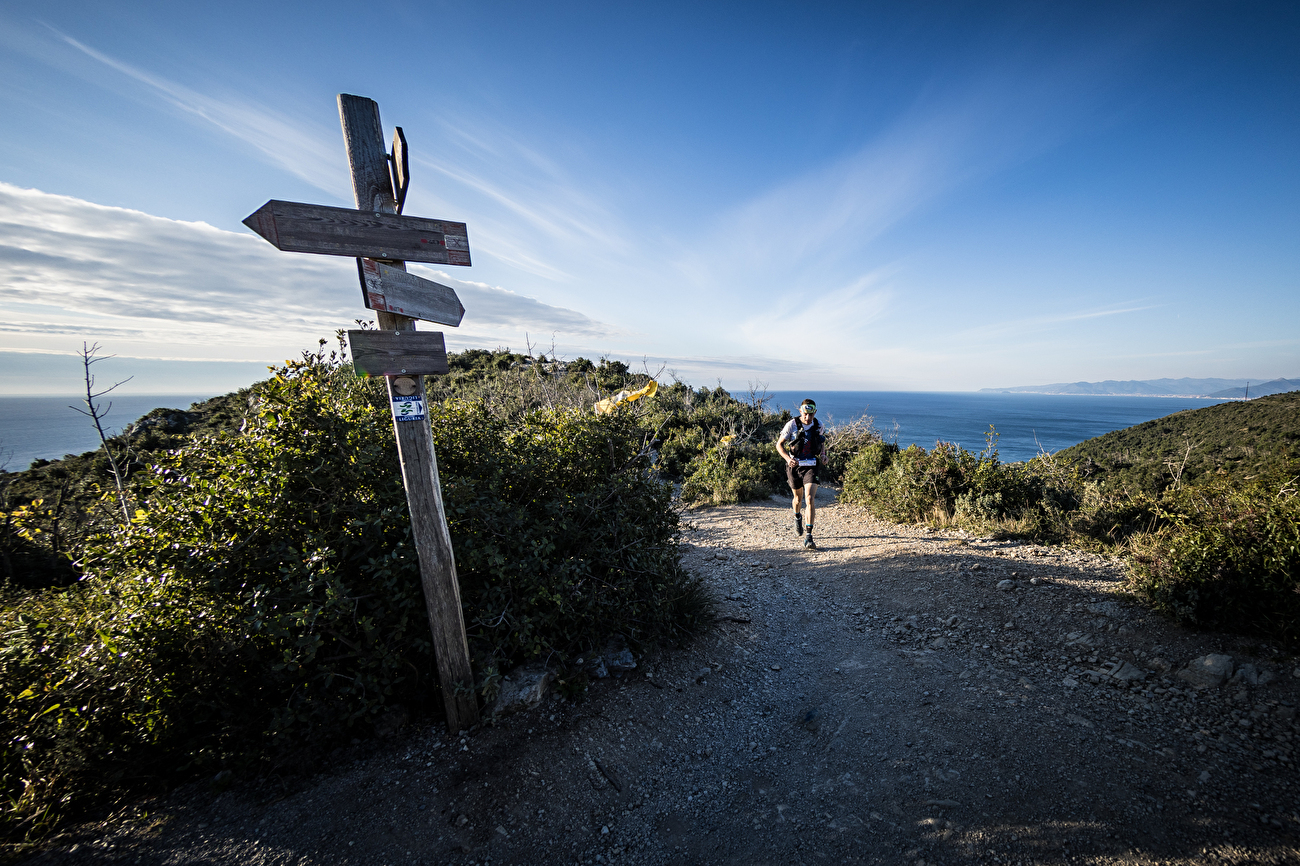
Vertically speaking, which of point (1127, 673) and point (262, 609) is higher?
point (262, 609)

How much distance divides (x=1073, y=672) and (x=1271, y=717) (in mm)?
964

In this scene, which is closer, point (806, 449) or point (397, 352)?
point (397, 352)

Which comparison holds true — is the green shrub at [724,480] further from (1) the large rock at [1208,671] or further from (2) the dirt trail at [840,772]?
(1) the large rock at [1208,671]

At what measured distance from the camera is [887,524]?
27.6 ft

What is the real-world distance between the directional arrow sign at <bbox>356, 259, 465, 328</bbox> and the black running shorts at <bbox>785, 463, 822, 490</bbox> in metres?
5.73

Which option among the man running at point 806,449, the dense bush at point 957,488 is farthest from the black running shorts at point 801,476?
the dense bush at point 957,488

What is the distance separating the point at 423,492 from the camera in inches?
113

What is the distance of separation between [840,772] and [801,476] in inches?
189

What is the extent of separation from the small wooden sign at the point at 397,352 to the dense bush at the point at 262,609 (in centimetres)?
67

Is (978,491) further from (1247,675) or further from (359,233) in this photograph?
(359,233)

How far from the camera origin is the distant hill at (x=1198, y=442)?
40.0 feet

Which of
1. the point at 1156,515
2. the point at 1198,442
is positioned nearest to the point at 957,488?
the point at 1156,515

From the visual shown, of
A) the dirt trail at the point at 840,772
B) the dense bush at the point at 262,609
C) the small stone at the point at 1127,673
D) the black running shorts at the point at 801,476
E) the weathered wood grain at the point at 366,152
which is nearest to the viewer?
the dirt trail at the point at 840,772

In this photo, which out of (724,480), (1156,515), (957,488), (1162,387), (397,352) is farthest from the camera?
(1162,387)
